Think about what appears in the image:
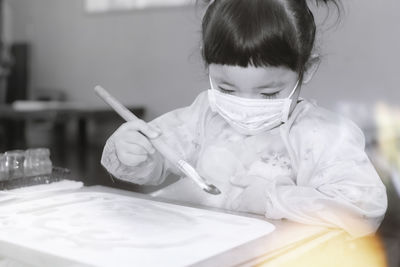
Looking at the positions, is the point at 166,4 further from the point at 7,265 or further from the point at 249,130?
the point at 7,265

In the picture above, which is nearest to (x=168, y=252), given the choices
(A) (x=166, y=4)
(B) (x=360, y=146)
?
(B) (x=360, y=146)

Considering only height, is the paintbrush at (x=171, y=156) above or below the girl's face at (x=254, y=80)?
below

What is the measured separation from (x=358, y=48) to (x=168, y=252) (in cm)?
171

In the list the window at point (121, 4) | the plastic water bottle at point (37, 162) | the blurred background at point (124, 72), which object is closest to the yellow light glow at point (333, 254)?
the plastic water bottle at point (37, 162)

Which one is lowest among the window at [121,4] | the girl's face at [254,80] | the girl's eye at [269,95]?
the girl's eye at [269,95]

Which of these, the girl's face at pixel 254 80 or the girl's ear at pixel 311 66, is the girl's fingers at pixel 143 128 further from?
the girl's ear at pixel 311 66

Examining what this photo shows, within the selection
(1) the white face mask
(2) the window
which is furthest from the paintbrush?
(2) the window

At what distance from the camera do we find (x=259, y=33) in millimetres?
627

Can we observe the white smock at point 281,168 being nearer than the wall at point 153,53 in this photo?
Yes

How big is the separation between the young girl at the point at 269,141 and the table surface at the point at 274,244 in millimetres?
24

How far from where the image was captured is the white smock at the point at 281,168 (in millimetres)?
540

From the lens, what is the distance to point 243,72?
0.62 meters

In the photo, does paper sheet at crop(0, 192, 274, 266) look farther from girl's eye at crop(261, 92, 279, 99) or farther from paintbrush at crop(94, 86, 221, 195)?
girl's eye at crop(261, 92, 279, 99)

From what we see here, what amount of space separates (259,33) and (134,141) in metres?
0.20
